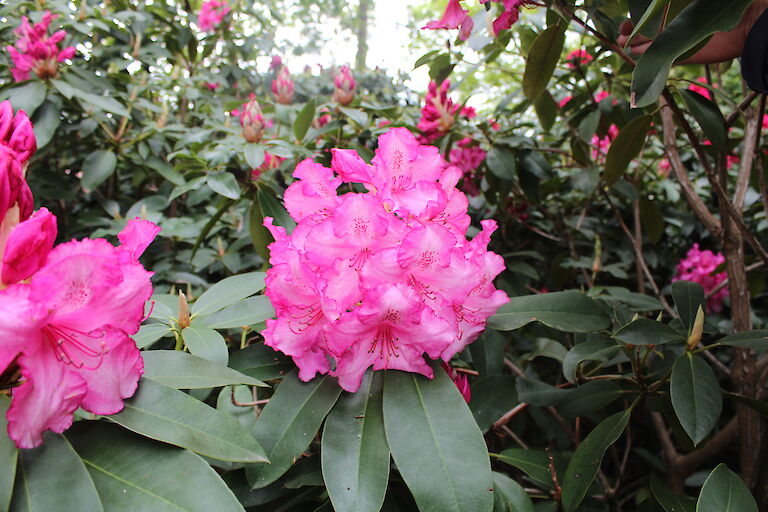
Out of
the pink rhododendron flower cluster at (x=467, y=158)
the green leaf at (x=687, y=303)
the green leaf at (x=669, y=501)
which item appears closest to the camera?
the green leaf at (x=669, y=501)

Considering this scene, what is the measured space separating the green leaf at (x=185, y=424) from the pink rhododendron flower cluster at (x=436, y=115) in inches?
49.5

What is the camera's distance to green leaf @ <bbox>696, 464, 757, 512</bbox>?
0.76 m

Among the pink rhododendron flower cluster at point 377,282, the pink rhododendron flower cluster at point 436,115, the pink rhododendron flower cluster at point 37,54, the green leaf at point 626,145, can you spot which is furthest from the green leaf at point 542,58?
the pink rhododendron flower cluster at point 37,54

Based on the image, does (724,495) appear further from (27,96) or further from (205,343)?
(27,96)

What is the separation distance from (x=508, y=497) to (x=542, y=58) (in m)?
0.95

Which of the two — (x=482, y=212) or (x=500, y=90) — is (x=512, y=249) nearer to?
(x=482, y=212)

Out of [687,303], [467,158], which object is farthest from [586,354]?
[467,158]

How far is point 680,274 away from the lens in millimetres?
2203

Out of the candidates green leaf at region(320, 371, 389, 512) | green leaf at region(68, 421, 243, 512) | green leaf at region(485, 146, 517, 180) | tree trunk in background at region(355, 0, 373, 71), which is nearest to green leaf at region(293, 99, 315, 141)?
green leaf at region(485, 146, 517, 180)

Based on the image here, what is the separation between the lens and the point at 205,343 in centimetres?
79

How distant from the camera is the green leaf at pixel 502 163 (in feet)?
5.05

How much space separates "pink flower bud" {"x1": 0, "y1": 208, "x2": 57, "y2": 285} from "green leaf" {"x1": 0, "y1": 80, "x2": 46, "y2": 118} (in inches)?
46.5

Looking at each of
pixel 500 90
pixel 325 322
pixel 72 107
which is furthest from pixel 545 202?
pixel 500 90

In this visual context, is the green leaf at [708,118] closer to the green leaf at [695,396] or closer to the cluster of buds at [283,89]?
the green leaf at [695,396]
